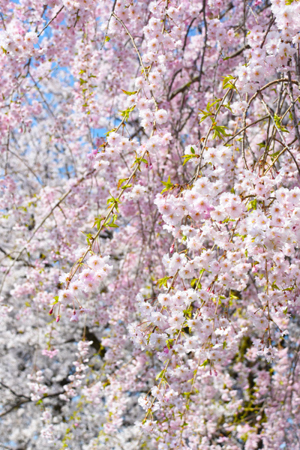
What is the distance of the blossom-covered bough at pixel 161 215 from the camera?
1.82 m

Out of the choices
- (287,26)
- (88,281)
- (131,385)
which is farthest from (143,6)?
(131,385)

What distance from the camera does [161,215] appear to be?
4781 mm

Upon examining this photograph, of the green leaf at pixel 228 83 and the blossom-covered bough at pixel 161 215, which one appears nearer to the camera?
the blossom-covered bough at pixel 161 215

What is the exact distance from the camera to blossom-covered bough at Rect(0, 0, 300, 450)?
182 centimetres

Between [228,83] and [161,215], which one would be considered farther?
[161,215]

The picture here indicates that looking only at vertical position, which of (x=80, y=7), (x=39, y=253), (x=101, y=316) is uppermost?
(x=39, y=253)

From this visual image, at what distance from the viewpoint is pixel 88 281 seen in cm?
167

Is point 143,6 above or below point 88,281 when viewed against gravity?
above

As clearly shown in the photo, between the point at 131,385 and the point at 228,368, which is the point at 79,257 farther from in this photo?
the point at 228,368

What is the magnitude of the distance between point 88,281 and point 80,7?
202cm

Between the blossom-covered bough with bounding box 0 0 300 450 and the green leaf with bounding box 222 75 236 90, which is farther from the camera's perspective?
the green leaf with bounding box 222 75 236 90

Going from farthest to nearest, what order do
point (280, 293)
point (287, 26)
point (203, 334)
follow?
1. point (280, 293)
2. point (203, 334)
3. point (287, 26)

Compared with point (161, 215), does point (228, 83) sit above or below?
below

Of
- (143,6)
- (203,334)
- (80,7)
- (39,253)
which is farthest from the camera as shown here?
(39,253)
